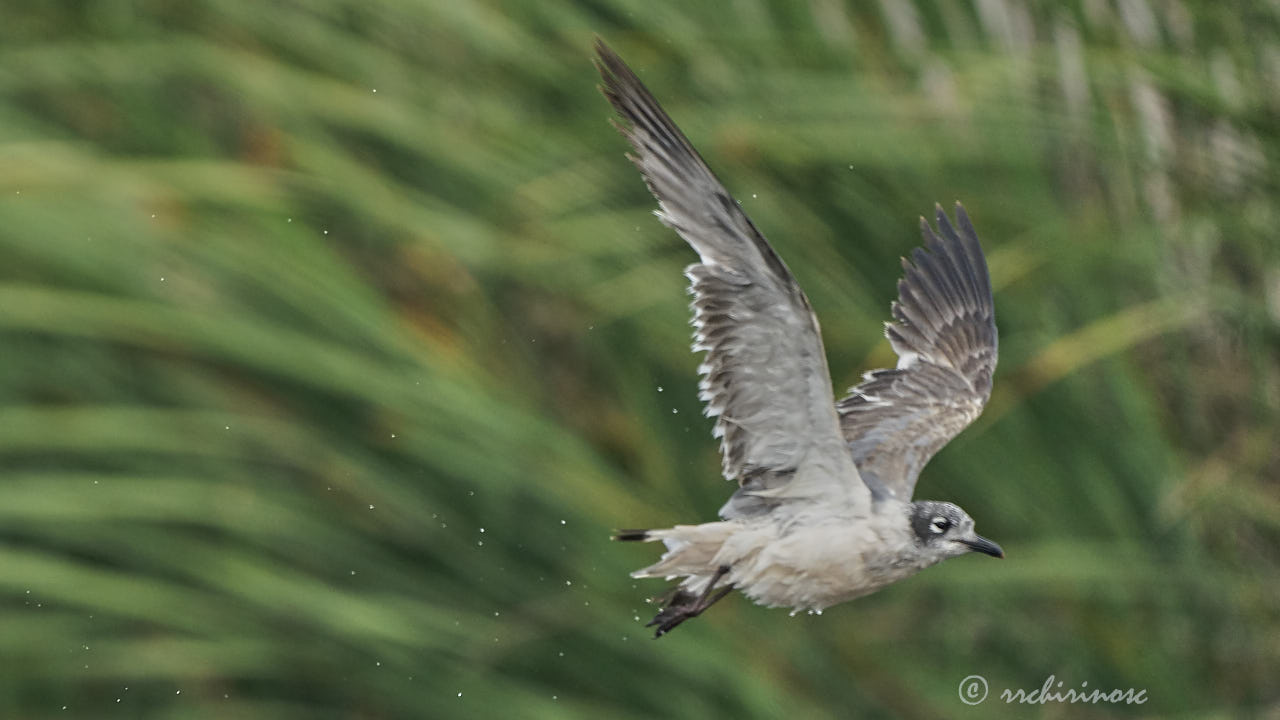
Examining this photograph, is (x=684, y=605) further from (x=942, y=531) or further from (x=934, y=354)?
(x=934, y=354)

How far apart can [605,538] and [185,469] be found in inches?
29.7

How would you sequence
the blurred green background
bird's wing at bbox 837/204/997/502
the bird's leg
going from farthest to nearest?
bird's wing at bbox 837/204/997/502 < the blurred green background < the bird's leg

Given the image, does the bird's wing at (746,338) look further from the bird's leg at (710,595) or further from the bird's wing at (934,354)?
the bird's wing at (934,354)

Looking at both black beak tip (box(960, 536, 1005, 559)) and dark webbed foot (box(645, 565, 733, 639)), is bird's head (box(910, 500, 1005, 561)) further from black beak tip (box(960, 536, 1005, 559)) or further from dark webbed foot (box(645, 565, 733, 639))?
dark webbed foot (box(645, 565, 733, 639))

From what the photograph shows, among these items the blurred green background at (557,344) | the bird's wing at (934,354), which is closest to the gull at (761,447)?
the blurred green background at (557,344)

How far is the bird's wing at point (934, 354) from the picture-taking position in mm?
3494

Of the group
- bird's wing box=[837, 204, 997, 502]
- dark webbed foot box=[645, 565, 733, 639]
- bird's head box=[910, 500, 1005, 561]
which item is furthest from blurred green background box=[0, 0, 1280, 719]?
bird's head box=[910, 500, 1005, 561]

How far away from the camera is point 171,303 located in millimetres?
2508

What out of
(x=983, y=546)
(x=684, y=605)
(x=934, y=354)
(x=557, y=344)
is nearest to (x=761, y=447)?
(x=684, y=605)

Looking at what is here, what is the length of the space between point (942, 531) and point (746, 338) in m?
0.43

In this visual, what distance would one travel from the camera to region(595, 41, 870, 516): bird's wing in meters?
2.54

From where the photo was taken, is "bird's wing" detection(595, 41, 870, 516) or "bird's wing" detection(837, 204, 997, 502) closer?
"bird's wing" detection(595, 41, 870, 516)

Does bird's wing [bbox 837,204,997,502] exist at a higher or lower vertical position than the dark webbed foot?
higher

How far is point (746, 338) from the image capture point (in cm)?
265
